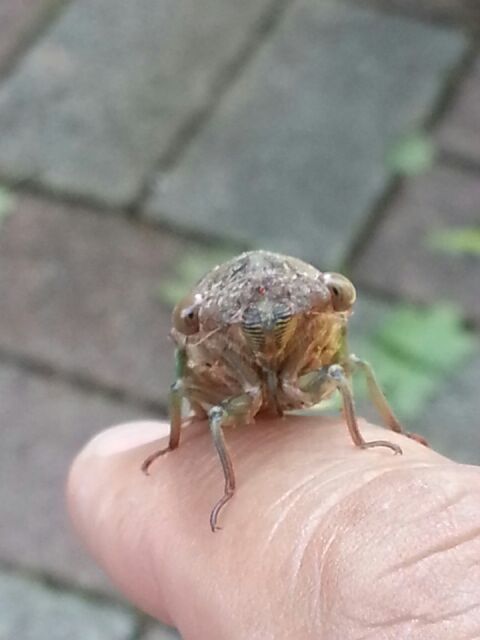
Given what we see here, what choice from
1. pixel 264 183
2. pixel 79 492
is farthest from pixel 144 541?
pixel 264 183

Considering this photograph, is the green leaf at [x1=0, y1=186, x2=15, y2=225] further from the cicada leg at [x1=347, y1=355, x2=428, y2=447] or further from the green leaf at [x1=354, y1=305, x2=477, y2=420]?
the cicada leg at [x1=347, y1=355, x2=428, y2=447]

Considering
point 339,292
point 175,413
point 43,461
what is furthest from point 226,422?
point 43,461

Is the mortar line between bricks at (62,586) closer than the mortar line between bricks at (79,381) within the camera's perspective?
Yes

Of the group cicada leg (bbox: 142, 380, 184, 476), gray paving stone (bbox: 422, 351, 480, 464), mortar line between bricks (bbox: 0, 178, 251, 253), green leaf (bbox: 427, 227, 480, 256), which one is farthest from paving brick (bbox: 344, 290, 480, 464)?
cicada leg (bbox: 142, 380, 184, 476)

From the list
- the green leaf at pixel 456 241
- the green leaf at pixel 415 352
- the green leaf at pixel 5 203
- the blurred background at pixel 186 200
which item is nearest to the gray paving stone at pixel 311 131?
the blurred background at pixel 186 200

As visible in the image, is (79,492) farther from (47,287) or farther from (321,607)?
(47,287)

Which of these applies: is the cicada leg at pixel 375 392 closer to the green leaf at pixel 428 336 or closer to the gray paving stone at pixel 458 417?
the gray paving stone at pixel 458 417
